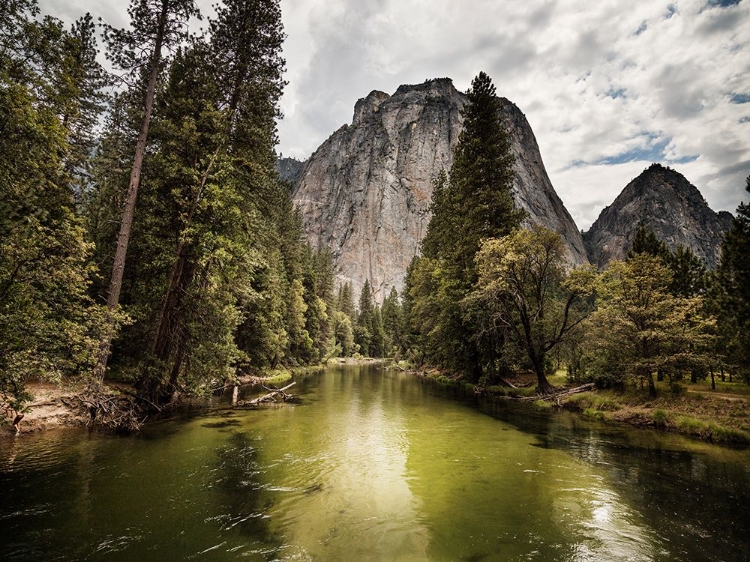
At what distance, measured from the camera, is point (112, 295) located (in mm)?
12047

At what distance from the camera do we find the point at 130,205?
42.1 feet

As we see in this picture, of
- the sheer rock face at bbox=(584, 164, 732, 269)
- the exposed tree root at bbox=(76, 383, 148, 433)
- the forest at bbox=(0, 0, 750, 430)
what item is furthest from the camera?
the sheer rock face at bbox=(584, 164, 732, 269)

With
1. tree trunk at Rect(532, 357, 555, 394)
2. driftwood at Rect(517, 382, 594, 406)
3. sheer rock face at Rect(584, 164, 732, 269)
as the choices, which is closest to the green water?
driftwood at Rect(517, 382, 594, 406)

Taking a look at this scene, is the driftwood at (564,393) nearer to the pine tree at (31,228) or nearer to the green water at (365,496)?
the green water at (365,496)

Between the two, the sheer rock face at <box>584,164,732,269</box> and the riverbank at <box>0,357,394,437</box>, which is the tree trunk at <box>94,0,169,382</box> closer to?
the riverbank at <box>0,357,394,437</box>

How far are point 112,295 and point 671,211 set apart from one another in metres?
219

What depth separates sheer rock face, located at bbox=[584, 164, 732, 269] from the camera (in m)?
163

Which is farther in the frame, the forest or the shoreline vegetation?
the shoreline vegetation

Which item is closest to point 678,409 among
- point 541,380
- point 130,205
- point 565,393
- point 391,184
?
point 565,393

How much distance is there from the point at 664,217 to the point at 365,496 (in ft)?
696

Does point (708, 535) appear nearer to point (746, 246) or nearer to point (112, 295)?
point (746, 246)

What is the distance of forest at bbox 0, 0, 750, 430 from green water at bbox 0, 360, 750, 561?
2413 mm

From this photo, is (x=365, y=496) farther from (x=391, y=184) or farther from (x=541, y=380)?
(x=391, y=184)

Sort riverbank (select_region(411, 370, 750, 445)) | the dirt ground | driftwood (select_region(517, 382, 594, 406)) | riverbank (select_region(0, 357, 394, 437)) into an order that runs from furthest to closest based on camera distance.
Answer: driftwood (select_region(517, 382, 594, 406)) → riverbank (select_region(411, 370, 750, 445)) → the dirt ground → riverbank (select_region(0, 357, 394, 437))
